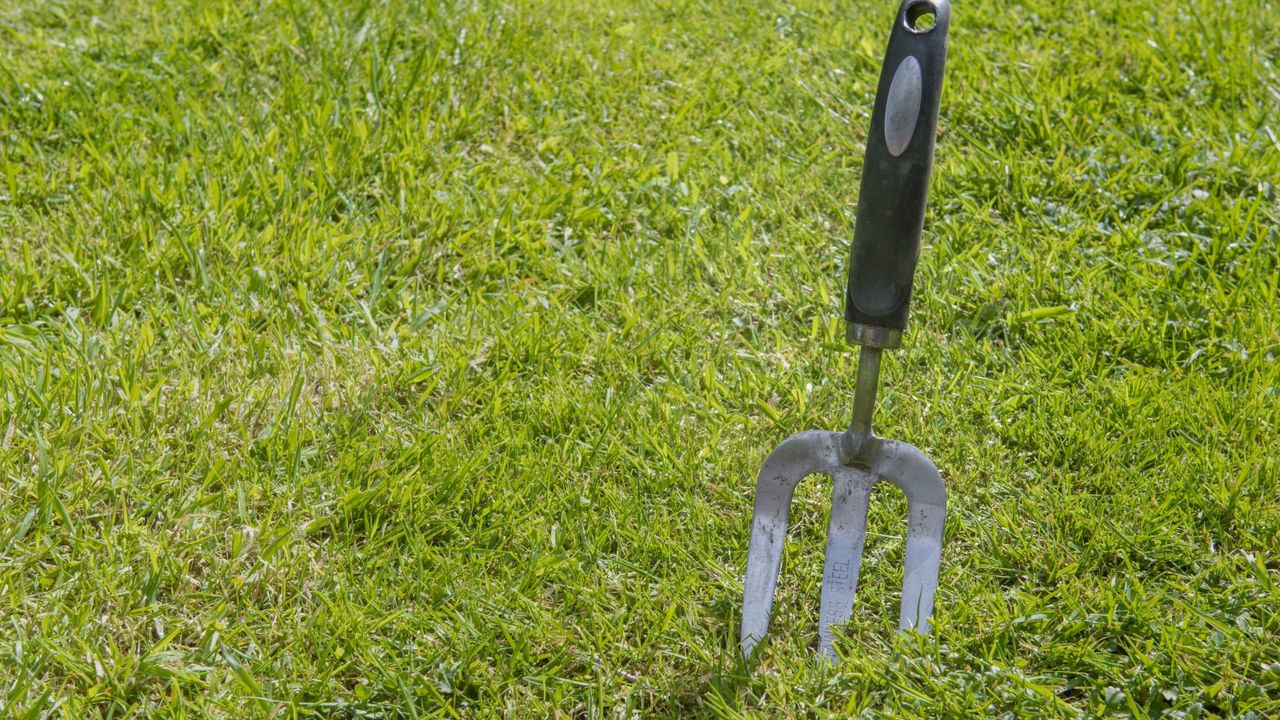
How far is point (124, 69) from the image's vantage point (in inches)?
139

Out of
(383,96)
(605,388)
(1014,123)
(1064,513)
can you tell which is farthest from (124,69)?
(1064,513)

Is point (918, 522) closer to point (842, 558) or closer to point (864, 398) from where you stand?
point (842, 558)

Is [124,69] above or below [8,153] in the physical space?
above

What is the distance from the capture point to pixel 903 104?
1759 millimetres

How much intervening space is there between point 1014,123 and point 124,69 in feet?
Answer: 8.42

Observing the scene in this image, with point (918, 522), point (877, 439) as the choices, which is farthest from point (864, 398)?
point (918, 522)

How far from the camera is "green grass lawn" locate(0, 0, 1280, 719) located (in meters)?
2.13

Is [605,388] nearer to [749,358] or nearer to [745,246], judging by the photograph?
[749,358]

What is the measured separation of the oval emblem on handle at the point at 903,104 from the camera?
1.75m

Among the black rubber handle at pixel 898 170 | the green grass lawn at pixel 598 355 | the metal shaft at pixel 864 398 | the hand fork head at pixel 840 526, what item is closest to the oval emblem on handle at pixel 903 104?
the black rubber handle at pixel 898 170

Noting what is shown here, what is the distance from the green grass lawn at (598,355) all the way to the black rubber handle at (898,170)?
62 centimetres

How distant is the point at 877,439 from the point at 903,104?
1.98 feet

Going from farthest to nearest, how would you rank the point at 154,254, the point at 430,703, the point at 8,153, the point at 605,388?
the point at 8,153 < the point at 154,254 < the point at 605,388 < the point at 430,703

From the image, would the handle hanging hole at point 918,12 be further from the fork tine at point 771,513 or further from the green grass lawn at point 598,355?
the green grass lawn at point 598,355
